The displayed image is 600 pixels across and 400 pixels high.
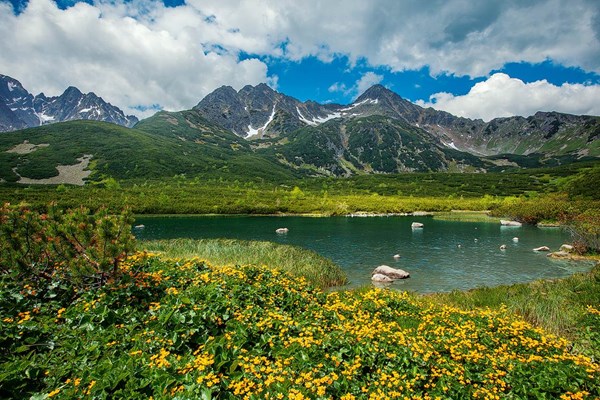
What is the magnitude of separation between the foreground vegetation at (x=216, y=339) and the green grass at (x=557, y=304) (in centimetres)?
47

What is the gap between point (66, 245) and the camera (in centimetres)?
1320

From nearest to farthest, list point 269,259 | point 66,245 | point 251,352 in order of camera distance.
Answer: point 251,352 < point 66,245 < point 269,259

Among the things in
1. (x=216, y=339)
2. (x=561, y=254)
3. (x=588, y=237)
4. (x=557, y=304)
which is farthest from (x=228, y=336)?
(x=588, y=237)

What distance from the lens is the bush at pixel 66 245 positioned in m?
12.5

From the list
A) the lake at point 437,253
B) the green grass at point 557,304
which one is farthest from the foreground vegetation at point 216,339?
the lake at point 437,253

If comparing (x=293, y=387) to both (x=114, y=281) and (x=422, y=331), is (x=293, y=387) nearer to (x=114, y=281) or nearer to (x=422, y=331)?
(x=422, y=331)

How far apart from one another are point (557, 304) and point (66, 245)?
24.8 m

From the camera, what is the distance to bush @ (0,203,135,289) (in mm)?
12492

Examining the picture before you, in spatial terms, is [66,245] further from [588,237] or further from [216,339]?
[588,237]

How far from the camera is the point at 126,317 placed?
11000 millimetres

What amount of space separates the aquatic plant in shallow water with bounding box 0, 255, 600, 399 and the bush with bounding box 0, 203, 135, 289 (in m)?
0.96

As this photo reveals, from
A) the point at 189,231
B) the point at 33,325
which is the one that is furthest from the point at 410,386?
the point at 189,231

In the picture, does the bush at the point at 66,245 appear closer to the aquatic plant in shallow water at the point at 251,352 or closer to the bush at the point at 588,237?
the aquatic plant in shallow water at the point at 251,352

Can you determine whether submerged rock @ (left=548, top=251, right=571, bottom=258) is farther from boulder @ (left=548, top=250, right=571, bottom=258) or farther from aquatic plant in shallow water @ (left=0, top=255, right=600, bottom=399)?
aquatic plant in shallow water @ (left=0, top=255, right=600, bottom=399)
